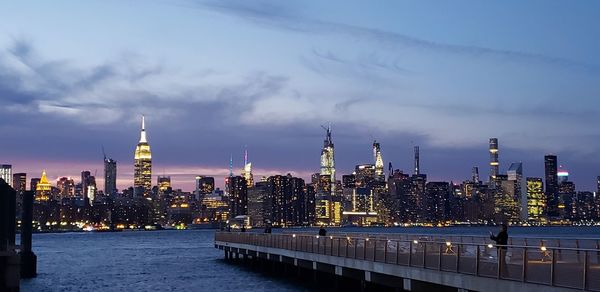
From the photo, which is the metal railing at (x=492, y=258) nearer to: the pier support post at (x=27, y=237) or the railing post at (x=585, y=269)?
the railing post at (x=585, y=269)

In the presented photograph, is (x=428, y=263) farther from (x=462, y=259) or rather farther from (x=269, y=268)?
(x=269, y=268)

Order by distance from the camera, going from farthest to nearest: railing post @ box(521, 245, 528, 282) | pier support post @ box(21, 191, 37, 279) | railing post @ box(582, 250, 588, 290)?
1. pier support post @ box(21, 191, 37, 279)
2. railing post @ box(521, 245, 528, 282)
3. railing post @ box(582, 250, 588, 290)

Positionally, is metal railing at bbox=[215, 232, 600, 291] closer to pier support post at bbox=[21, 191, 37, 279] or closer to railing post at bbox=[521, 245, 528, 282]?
railing post at bbox=[521, 245, 528, 282]

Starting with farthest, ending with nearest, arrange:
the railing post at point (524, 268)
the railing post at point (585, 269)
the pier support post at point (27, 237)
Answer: the pier support post at point (27, 237)
the railing post at point (524, 268)
the railing post at point (585, 269)

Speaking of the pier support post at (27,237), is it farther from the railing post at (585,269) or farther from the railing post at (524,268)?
the railing post at (585,269)

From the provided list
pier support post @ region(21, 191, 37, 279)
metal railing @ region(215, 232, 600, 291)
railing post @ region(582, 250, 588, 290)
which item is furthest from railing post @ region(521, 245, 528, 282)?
pier support post @ region(21, 191, 37, 279)

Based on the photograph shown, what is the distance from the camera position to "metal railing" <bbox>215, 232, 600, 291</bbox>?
69.7ft

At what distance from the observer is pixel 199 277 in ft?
218

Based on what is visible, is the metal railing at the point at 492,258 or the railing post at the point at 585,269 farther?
the metal railing at the point at 492,258

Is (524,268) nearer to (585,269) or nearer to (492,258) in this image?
(492,258)

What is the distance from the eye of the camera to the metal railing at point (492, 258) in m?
21.2

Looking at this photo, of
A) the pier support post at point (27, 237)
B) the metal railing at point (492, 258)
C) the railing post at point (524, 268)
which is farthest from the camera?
the pier support post at point (27, 237)

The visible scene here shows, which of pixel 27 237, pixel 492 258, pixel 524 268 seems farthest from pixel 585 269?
pixel 27 237

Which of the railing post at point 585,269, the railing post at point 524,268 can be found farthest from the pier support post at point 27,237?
the railing post at point 585,269
